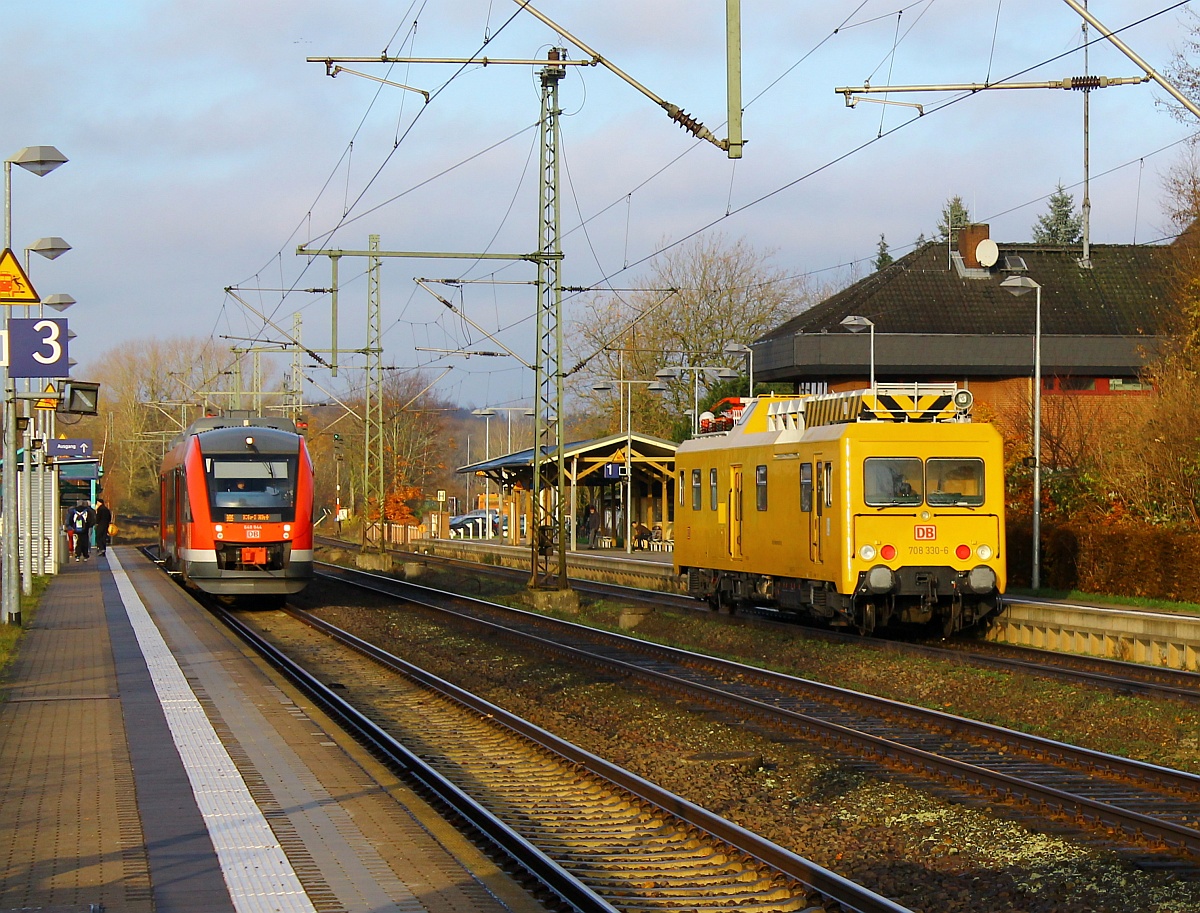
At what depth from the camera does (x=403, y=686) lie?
687 inches

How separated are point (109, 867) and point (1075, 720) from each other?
10055 millimetres

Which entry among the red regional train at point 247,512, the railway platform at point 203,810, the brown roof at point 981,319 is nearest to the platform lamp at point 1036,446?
the red regional train at point 247,512

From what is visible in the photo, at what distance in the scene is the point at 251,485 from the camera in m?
26.4

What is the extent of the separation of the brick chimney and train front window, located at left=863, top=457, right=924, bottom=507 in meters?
37.0

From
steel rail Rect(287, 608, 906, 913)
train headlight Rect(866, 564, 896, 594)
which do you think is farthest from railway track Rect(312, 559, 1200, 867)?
train headlight Rect(866, 564, 896, 594)

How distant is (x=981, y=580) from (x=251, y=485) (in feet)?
43.5

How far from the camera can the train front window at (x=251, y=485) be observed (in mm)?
26219

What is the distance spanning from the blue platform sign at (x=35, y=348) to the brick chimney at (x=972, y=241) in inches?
1693

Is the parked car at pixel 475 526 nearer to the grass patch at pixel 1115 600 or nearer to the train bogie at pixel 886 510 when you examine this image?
the grass patch at pixel 1115 600

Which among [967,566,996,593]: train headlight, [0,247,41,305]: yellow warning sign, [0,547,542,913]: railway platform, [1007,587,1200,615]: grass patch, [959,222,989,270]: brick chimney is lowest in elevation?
[0,547,542,913]: railway platform

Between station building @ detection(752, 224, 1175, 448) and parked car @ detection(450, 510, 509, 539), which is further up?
station building @ detection(752, 224, 1175, 448)

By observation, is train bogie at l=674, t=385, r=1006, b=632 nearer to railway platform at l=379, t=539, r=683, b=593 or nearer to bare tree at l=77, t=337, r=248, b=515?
railway platform at l=379, t=539, r=683, b=593

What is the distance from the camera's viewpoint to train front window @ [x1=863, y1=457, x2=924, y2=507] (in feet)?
66.4

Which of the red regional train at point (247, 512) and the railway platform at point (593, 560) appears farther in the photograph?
the railway platform at point (593, 560)
